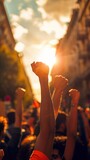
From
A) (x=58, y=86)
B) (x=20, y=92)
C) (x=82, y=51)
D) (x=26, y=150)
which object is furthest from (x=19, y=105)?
(x=82, y=51)

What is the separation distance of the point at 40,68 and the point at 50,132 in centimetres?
42

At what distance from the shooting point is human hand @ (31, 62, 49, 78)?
234cm

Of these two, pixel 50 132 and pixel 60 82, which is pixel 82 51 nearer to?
pixel 60 82

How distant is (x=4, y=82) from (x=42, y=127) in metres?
Result: 35.3

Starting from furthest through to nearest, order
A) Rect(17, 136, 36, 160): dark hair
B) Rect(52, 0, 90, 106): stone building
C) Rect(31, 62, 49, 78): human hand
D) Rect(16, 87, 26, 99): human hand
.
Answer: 1. Rect(52, 0, 90, 106): stone building
2. Rect(16, 87, 26, 99): human hand
3. Rect(17, 136, 36, 160): dark hair
4. Rect(31, 62, 49, 78): human hand

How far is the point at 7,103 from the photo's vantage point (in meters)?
15.6

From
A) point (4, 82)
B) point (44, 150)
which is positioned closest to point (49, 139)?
point (44, 150)

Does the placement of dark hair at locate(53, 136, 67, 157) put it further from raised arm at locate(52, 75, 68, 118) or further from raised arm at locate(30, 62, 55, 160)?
raised arm at locate(30, 62, 55, 160)

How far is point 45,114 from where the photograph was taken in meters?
2.37

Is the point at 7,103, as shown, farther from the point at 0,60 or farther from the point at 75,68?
the point at 75,68

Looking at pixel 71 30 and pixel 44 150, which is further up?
pixel 71 30

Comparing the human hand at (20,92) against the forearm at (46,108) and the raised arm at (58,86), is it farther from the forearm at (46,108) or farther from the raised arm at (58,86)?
the forearm at (46,108)

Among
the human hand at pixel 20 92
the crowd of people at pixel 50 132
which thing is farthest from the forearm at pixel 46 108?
the human hand at pixel 20 92

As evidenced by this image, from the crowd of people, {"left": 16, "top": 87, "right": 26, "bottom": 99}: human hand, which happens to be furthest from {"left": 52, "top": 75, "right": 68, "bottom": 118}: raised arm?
{"left": 16, "top": 87, "right": 26, "bottom": 99}: human hand
